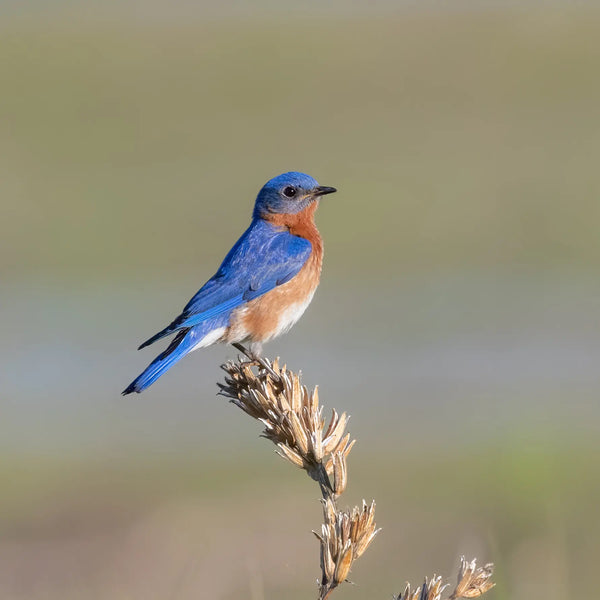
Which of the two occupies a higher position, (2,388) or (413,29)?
(413,29)

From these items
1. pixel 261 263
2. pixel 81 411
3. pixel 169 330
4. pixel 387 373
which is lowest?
pixel 169 330

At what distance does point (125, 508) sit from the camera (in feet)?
33.4

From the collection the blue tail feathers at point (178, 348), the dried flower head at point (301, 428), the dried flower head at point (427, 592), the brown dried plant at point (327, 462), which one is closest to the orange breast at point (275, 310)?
the blue tail feathers at point (178, 348)

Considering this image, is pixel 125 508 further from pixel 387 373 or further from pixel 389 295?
pixel 389 295

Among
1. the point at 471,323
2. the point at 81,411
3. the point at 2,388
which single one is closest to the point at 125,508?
the point at 81,411

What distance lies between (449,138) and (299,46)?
6.29 meters

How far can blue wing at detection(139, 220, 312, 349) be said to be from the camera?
21.3 ft

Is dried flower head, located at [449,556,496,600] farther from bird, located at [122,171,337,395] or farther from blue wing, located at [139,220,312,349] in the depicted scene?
blue wing, located at [139,220,312,349]

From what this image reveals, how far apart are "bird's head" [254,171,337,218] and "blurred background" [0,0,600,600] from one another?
186 centimetres

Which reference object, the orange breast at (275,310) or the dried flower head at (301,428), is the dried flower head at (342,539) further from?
the orange breast at (275,310)

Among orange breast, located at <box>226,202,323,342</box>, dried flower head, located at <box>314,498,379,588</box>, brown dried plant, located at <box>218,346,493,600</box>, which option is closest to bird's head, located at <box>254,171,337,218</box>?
orange breast, located at <box>226,202,323,342</box>

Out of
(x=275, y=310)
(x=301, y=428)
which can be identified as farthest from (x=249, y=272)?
(x=301, y=428)

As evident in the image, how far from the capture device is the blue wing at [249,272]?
21.3ft

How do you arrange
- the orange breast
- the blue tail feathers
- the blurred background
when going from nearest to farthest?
1. the blue tail feathers
2. the orange breast
3. the blurred background
